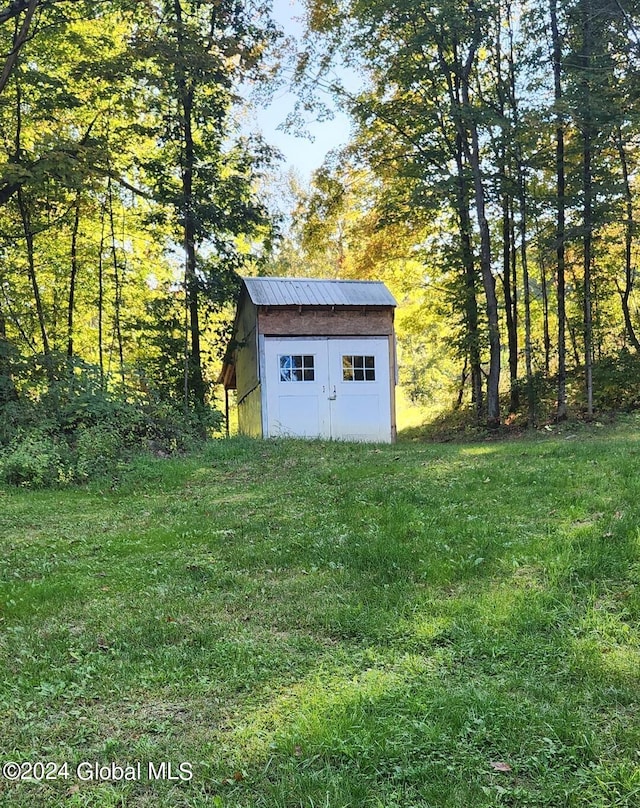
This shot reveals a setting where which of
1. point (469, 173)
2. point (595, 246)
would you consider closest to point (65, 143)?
point (469, 173)

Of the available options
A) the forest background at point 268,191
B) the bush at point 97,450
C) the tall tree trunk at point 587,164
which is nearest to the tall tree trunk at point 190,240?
the forest background at point 268,191

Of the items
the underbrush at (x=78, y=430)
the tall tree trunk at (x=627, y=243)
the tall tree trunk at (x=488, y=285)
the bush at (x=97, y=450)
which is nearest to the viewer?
the underbrush at (x=78, y=430)

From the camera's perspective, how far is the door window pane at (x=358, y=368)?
12773 mm

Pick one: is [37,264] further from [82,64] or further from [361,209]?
[361,209]

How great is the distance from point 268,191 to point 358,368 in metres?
8.44

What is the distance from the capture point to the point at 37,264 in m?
14.9

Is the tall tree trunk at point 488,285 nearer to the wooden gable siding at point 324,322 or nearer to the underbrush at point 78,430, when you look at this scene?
the wooden gable siding at point 324,322

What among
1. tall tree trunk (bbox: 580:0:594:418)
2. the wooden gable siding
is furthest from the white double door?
tall tree trunk (bbox: 580:0:594:418)

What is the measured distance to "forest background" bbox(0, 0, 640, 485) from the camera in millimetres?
10656

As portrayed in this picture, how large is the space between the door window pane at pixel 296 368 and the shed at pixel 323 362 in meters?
0.02

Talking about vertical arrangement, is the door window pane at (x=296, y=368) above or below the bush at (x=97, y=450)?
above

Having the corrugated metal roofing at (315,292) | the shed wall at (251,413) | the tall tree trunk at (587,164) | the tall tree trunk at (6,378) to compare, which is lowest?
the shed wall at (251,413)

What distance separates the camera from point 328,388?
12680 millimetres

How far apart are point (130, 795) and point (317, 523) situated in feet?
10.9
